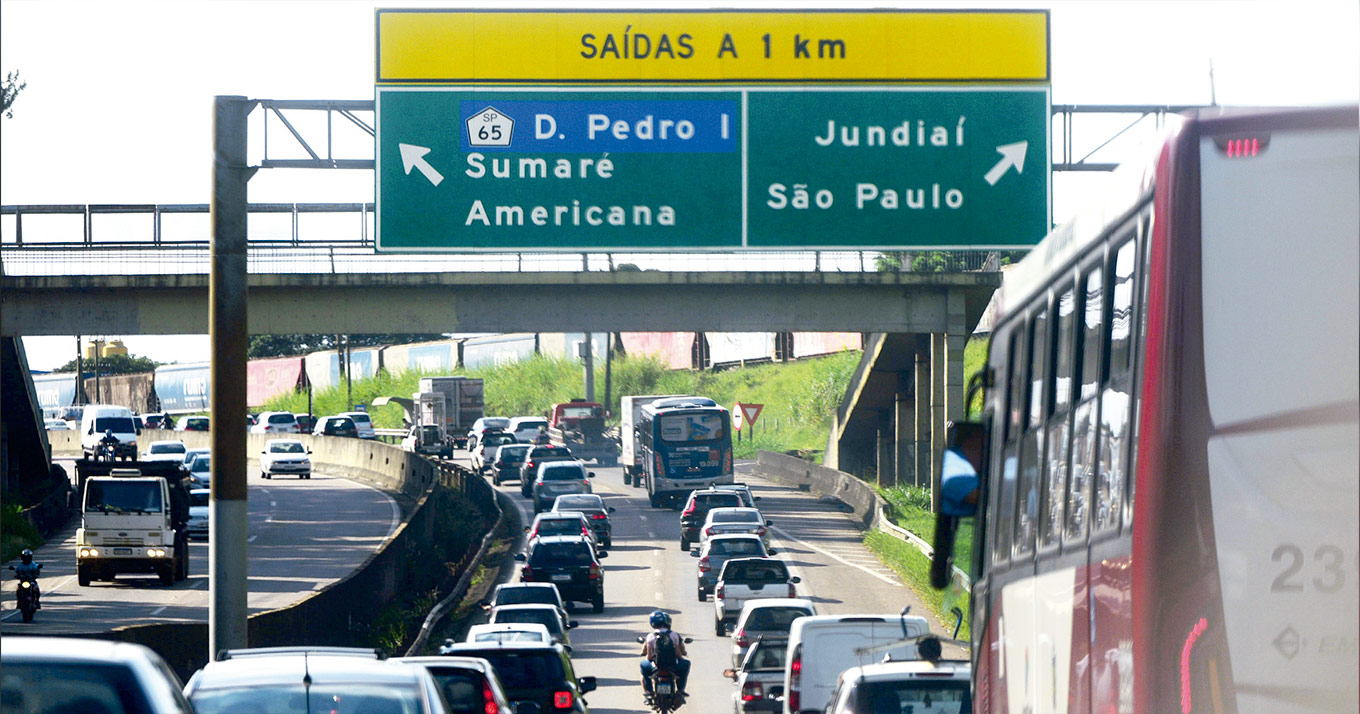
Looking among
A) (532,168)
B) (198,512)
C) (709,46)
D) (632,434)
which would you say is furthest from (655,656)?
(632,434)

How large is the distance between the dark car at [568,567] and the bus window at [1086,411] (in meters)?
31.0

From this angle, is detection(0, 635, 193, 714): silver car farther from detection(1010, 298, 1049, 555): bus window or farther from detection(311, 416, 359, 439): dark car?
detection(311, 416, 359, 439): dark car

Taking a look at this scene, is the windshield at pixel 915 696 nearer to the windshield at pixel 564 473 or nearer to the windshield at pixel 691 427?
the windshield at pixel 564 473

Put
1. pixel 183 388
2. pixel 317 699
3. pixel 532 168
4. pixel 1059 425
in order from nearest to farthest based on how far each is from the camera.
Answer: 1. pixel 1059 425
2. pixel 317 699
3. pixel 532 168
4. pixel 183 388

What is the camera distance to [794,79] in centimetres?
1783

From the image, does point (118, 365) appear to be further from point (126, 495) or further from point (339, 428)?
point (126, 495)

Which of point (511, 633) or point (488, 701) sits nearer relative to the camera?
point (488, 701)

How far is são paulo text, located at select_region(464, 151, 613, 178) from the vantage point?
18.4 m

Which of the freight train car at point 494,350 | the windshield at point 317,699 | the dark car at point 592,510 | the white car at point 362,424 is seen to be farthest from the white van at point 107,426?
the windshield at point 317,699

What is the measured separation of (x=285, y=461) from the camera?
72438 millimetres

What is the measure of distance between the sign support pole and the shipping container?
116 metres

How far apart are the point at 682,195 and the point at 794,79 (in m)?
1.79

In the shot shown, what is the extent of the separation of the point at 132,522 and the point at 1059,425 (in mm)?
35913

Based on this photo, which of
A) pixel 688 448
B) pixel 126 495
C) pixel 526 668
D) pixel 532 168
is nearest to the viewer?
pixel 532 168
